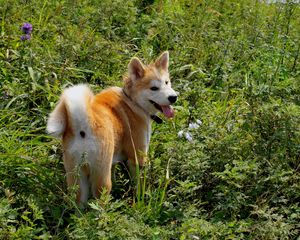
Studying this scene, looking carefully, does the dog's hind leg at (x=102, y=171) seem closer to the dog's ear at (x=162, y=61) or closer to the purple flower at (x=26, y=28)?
the dog's ear at (x=162, y=61)

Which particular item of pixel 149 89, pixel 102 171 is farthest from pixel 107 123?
pixel 149 89

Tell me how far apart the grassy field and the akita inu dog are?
171mm

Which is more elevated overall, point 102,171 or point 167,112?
point 167,112

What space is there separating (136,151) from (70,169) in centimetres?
73

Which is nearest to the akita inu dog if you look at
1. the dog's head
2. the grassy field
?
the dog's head

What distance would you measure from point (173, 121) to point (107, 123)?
115cm

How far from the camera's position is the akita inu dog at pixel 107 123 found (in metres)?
4.16

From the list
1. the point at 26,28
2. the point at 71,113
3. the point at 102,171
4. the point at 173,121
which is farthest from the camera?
the point at 26,28

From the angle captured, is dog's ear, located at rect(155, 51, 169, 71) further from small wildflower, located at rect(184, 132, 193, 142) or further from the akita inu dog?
small wildflower, located at rect(184, 132, 193, 142)

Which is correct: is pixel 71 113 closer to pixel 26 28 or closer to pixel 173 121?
pixel 173 121

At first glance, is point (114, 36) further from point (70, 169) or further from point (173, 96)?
point (70, 169)

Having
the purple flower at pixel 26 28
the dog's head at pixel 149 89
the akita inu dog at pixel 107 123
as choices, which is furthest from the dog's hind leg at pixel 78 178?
the purple flower at pixel 26 28

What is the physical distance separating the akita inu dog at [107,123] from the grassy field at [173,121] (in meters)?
0.17

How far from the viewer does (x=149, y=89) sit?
513 centimetres
